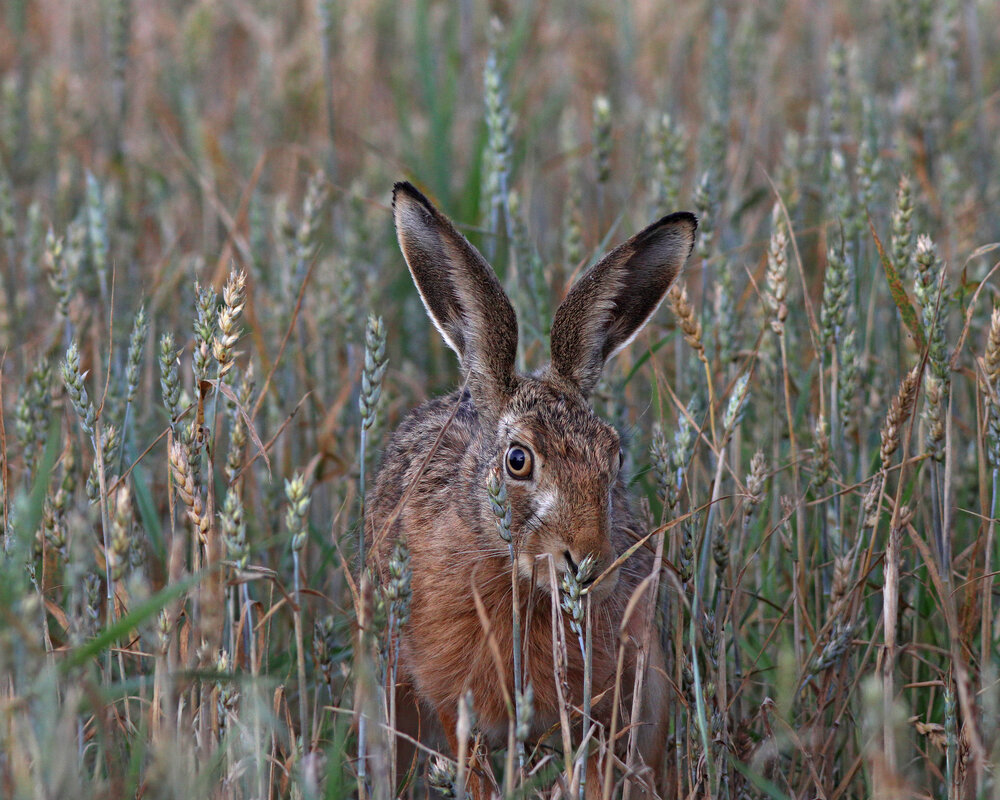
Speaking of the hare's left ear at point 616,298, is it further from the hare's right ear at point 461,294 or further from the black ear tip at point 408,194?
the black ear tip at point 408,194

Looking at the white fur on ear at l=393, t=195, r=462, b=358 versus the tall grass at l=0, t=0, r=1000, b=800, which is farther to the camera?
the white fur on ear at l=393, t=195, r=462, b=358

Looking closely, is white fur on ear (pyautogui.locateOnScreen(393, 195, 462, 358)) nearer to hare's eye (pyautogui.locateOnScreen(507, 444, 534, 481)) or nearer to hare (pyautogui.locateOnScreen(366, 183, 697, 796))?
hare (pyautogui.locateOnScreen(366, 183, 697, 796))

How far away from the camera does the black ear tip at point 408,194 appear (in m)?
3.56

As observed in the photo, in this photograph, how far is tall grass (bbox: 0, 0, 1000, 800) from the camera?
290 cm

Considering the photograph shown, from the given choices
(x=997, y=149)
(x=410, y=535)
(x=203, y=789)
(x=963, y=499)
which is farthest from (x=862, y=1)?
(x=203, y=789)

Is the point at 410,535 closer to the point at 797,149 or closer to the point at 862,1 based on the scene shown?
the point at 797,149

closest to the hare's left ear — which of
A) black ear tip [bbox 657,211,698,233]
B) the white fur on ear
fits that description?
black ear tip [bbox 657,211,698,233]

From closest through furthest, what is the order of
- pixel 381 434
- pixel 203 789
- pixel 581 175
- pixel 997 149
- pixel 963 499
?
pixel 203 789
pixel 963 499
pixel 381 434
pixel 997 149
pixel 581 175

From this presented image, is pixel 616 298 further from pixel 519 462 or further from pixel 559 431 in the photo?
pixel 519 462

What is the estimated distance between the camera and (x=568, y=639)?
3.73m

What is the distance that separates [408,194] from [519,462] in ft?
2.88

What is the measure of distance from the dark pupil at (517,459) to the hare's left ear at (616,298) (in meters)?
0.47

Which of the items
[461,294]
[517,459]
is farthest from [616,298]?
[517,459]

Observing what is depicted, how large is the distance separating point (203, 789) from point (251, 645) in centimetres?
73
